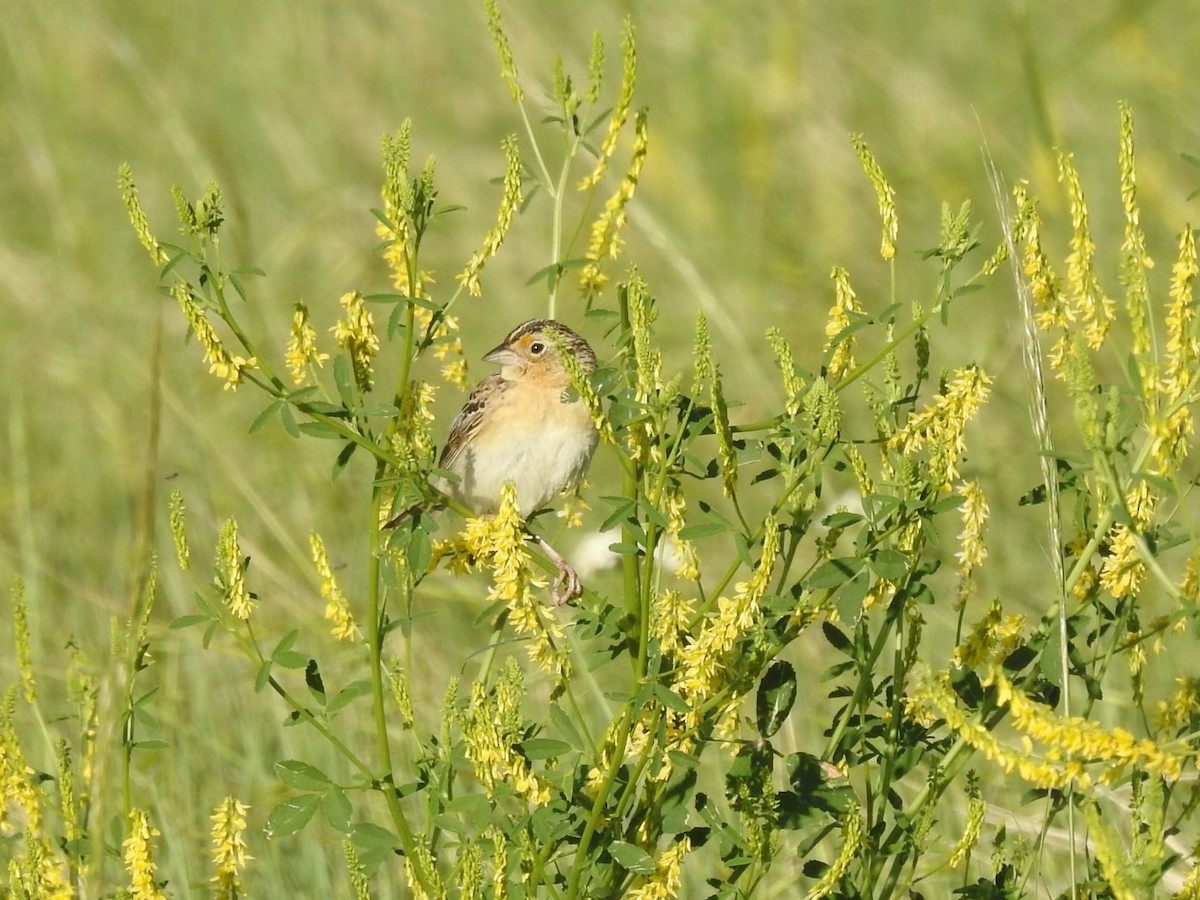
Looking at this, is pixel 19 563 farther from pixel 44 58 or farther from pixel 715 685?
pixel 44 58

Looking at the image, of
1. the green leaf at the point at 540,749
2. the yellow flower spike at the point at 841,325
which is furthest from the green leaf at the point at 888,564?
the green leaf at the point at 540,749

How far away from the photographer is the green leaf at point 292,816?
9.25ft

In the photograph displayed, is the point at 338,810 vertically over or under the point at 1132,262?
under

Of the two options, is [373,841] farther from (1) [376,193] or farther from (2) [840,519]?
(1) [376,193]

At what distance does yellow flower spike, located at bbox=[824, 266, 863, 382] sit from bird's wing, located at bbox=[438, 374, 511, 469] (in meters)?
1.99

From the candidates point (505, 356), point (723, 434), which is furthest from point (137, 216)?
point (505, 356)

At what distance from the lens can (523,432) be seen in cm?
456

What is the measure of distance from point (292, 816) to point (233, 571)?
402 millimetres

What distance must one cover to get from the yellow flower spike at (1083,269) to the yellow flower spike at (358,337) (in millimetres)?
1115

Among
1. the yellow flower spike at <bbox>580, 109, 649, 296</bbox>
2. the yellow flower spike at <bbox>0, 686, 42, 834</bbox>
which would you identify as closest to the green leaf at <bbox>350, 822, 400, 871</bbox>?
the yellow flower spike at <bbox>0, 686, 42, 834</bbox>

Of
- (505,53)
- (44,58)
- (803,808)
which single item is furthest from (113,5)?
(803,808)

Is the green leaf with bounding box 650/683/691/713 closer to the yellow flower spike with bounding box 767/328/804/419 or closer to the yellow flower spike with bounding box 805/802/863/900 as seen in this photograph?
the yellow flower spike with bounding box 805/802/863/900

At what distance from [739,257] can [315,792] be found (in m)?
4.68

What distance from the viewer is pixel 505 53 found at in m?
3.03
